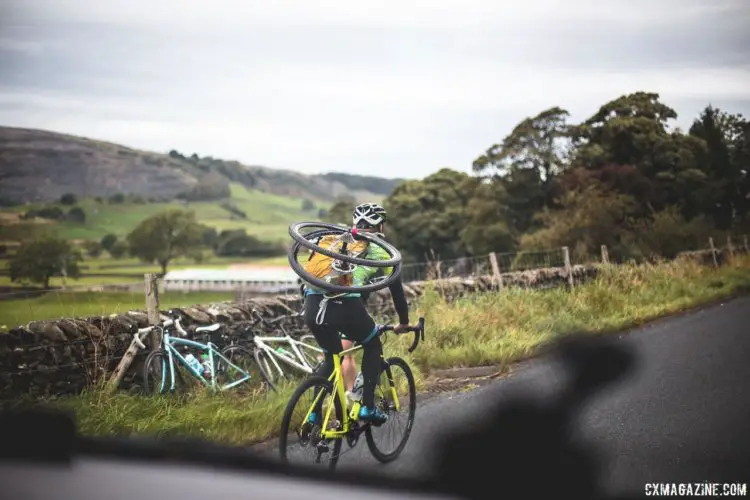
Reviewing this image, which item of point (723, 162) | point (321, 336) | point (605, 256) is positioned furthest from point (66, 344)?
point (605, 256)

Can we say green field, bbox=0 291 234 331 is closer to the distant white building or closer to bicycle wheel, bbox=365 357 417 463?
bicycle wheel, bbox=365 357 417 463

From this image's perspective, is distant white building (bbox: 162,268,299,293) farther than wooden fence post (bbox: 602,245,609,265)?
Yes

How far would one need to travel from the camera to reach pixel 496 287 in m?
11.0

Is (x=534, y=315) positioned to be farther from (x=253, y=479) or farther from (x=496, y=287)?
(x=253, y=479)

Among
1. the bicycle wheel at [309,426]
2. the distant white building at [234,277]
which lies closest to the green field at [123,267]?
the distant white building at [234,277]

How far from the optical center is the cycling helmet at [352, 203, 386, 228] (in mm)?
3543

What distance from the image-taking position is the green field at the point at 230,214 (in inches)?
2388

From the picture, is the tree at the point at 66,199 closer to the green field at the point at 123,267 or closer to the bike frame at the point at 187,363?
the green field at the point at 123,267

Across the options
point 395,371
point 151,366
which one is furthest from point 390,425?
point 151,366

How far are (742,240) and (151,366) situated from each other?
4935 mm

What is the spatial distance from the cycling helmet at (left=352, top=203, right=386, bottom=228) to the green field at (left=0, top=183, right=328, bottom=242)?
46.6 meters

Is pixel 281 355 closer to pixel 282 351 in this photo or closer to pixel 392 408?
pixel 282 351

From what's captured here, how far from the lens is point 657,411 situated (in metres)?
5.02

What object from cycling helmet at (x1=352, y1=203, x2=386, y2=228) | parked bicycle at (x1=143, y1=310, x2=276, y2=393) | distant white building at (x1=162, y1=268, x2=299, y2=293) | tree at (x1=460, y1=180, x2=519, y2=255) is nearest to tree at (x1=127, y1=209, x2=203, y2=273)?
distant white building at (x1=162, y1=268, x2=299, y2=293)
